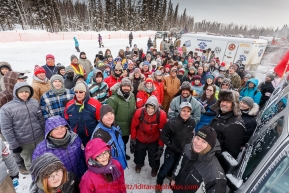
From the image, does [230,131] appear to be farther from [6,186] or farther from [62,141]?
[6,186]

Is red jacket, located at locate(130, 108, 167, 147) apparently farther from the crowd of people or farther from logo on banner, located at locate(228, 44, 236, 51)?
logo on banner, located at locate(228, 44, 236, 51)

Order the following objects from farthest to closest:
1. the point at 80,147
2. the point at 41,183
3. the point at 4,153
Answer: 1. the point at 80,147
2. the point at 4,153
3. the point at 41,183

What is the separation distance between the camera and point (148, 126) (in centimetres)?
306

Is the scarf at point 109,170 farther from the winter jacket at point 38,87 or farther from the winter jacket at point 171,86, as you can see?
the winter jacket at point 171,86

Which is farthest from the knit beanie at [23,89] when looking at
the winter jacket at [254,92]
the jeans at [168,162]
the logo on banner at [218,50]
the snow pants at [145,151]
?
the logo on banner at [218,50]

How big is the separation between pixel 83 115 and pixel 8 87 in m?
1.75

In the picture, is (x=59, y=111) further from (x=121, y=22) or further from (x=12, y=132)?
(x=121, y=22)

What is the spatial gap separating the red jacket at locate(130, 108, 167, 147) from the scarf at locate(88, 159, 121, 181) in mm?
1163

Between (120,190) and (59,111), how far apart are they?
2.10 m

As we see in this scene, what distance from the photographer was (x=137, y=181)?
338 centimetres

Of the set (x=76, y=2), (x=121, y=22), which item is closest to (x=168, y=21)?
(x=121, y=22)

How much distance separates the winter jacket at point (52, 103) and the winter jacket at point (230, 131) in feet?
9.94

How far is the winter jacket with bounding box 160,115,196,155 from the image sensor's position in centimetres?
271

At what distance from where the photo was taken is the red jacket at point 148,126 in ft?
10.00
